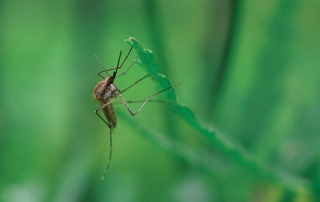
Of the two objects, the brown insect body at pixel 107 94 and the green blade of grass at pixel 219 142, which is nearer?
the green blade of grass at pixel 219 142

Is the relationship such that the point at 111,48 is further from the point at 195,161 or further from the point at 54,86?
the point at 195,161

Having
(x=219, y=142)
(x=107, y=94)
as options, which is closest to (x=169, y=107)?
(x=219, y=142)

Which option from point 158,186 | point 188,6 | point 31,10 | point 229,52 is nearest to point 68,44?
point 31,10

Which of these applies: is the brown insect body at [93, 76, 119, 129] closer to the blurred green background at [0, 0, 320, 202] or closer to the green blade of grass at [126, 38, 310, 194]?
the blurred green background at [0, 0, 320, 202]

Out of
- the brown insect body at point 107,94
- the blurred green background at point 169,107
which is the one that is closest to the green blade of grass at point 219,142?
the blurred green background at point 169,107

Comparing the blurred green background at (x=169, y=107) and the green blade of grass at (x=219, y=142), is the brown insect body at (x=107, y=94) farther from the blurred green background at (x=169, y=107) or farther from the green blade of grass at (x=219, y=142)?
the green blade of grass at (x=219, y=142)

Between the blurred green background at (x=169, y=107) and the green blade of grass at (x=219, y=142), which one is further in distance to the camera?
the blurred green background at (x=169, y=107)
